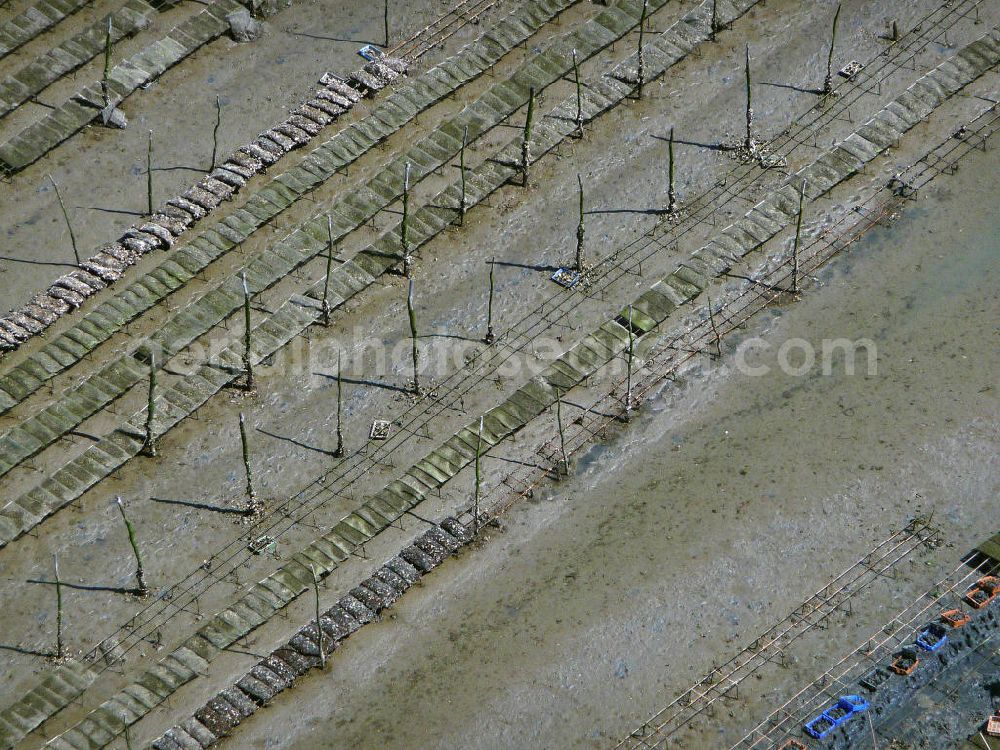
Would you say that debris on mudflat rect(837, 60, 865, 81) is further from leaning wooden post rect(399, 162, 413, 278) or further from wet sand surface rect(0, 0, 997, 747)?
leaning wooden post rect(399, 162, 413, 278)

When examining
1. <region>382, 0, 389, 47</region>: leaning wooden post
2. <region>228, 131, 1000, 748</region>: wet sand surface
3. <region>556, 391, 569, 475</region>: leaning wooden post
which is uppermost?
<region>382, 0, 389, 47</region>: leaning wooden post

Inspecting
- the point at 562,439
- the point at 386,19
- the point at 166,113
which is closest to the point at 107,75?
the point at 166,113

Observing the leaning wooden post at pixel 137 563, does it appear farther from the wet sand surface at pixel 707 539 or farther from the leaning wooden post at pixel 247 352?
the leaning wooden post at pixel 247 352

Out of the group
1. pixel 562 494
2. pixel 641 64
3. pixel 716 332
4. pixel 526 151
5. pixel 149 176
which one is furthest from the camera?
pixel 641 64

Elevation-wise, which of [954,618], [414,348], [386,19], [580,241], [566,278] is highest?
[386,19]

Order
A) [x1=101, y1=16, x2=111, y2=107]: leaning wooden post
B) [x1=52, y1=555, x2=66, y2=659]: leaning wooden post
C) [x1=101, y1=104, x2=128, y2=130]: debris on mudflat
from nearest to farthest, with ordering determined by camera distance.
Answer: [x1=52, y1=555, x2=66, y2=659]: leaning wooden post
[x1=101, y1=104, x2=128, y2=130]: debris on mudflat
[x1=101, y1=16, x2=111, y2=107]: leaning wooden post

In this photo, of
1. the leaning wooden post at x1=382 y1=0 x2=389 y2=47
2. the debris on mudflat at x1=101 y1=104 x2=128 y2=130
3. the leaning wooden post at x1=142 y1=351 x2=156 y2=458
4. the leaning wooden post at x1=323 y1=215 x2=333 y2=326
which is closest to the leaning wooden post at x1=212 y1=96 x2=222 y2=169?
the debris on mudflat at x1=101 y1=104 x2=128 y2=130

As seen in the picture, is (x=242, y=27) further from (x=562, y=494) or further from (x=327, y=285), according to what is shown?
(x=562, y=494)

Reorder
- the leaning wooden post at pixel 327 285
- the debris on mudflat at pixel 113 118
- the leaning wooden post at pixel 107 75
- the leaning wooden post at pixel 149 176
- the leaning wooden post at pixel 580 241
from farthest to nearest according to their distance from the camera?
the leaning wooden post at pixel 107 75
the debris on mudflat at pixel 113 118
the leaning wooden post at pixel 149 176
the leaning wooden post at pixel 580 241
the leaning wooden post at pixel 327 285

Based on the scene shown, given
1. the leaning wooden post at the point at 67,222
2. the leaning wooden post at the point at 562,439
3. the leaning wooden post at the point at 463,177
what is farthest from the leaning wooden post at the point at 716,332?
the leaning wooden post at the point at 67,222

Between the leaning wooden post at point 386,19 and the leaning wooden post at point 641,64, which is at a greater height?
the leaning wooden post at point 386,19
